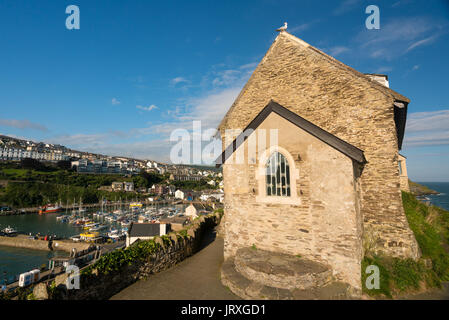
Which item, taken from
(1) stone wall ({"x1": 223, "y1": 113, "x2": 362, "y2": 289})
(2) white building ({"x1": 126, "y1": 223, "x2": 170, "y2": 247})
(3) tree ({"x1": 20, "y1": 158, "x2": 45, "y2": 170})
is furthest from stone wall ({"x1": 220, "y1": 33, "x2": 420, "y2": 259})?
(3) tree ({"x1": 20, "y1": 158, "x2": 45, "y2": 170})

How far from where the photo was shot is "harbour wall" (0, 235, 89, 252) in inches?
1560

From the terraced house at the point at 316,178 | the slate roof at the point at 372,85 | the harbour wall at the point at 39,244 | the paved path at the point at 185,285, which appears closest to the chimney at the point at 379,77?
the slate roof at the point at 372,85

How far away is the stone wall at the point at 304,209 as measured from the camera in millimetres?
6750

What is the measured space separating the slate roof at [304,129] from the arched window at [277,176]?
142 cm

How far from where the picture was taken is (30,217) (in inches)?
2704

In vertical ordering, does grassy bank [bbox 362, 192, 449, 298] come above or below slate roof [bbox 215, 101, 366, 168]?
below

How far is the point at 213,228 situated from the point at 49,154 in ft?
631

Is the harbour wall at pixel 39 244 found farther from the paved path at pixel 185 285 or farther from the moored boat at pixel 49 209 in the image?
the moored boat at pixel 49 209

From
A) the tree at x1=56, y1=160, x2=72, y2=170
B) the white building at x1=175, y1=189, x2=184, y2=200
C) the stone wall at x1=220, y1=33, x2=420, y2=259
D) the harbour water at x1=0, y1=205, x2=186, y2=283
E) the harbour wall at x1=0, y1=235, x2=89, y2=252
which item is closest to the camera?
the stone wall at x1=220, y1=33, x2=420, y2=259

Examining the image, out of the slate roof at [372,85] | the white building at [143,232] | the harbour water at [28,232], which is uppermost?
the slate roof at [372,85]

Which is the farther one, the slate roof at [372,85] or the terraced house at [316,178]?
the slate roof at [372,85]

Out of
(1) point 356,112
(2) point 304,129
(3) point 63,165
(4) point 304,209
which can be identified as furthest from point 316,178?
(3) point 63,165

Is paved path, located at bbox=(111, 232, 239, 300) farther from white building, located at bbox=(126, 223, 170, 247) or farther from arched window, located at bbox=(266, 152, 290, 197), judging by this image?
white building, located at bbox=(126, 223, 170, 247)

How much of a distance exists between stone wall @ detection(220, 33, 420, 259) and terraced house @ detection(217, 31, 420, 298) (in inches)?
1.4
